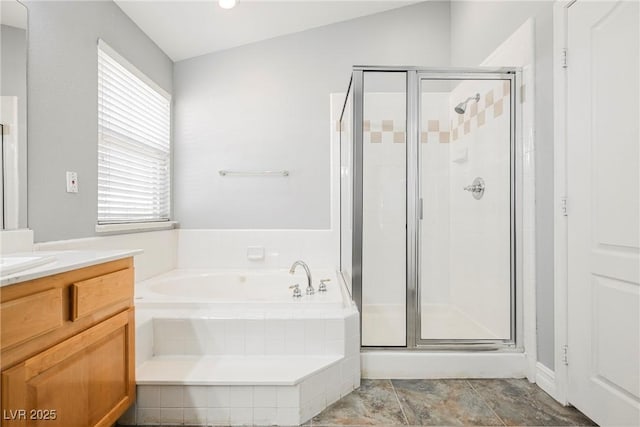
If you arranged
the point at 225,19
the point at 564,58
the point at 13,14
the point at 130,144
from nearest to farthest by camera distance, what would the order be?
1. the point at 13,14
2. the point at 564,58
3. the point at 130,144
4. the point at 225,19

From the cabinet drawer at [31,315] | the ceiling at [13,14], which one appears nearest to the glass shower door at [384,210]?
the cabinet drawer at [31,315]

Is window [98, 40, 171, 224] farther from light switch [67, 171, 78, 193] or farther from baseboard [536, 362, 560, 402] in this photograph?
baseboard [536, 362, 560, 402]

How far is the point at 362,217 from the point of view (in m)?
2.15

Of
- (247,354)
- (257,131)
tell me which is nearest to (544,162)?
(247,354)

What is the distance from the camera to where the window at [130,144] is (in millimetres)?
2201

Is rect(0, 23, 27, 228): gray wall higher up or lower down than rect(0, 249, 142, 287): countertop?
higher up

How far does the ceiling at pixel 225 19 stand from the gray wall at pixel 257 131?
0.41ft

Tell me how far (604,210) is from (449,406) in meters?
1.14

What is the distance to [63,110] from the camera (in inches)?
72.0

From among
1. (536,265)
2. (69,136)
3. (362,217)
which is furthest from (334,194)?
(69,136)

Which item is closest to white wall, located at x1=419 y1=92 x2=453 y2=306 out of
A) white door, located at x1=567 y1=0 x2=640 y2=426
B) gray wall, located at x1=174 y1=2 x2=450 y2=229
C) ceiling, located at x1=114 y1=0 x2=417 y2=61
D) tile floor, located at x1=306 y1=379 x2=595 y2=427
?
tile floor, located at x1=306 y1=379 x2=595 y2=427

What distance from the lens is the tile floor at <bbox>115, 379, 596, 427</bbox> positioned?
162 cm

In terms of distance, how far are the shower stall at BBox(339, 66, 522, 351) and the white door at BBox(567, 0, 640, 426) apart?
0.44 metres

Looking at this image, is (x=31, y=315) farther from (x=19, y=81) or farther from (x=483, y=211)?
(x=483, y=211)
